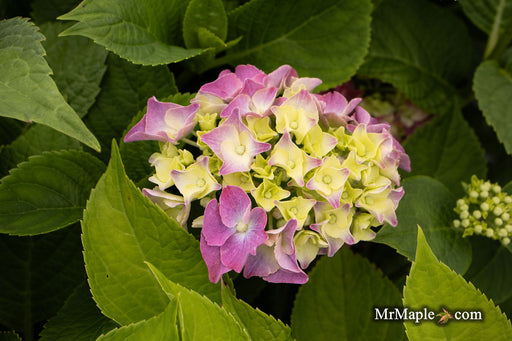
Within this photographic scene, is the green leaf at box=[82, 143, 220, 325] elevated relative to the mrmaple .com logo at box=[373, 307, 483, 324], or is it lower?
elevated

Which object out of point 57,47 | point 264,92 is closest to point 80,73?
point 57,47

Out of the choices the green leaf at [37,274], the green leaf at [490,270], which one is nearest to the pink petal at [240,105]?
the green leaf at [37,274]

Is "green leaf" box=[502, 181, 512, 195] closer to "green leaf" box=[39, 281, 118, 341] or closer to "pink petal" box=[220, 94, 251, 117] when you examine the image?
"pink petal" box=[220, 94, 251, 117]

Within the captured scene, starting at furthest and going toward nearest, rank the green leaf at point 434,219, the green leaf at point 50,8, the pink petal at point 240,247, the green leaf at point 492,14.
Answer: the green leaf at point 492,14 < the green leaf at point 50,8 < the green leaf at point 434,219 < the pink petal at point 240,247

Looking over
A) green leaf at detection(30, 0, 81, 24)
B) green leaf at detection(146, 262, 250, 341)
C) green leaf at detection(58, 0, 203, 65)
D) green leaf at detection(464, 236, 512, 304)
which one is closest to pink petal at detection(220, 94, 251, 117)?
green leaf at detection(58, 0, 203, 65)

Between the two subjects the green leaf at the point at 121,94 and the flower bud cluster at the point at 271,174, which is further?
the green leaf at the point at 121,94

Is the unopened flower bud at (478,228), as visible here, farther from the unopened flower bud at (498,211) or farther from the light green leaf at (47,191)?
the light green leaf at (47,191)
